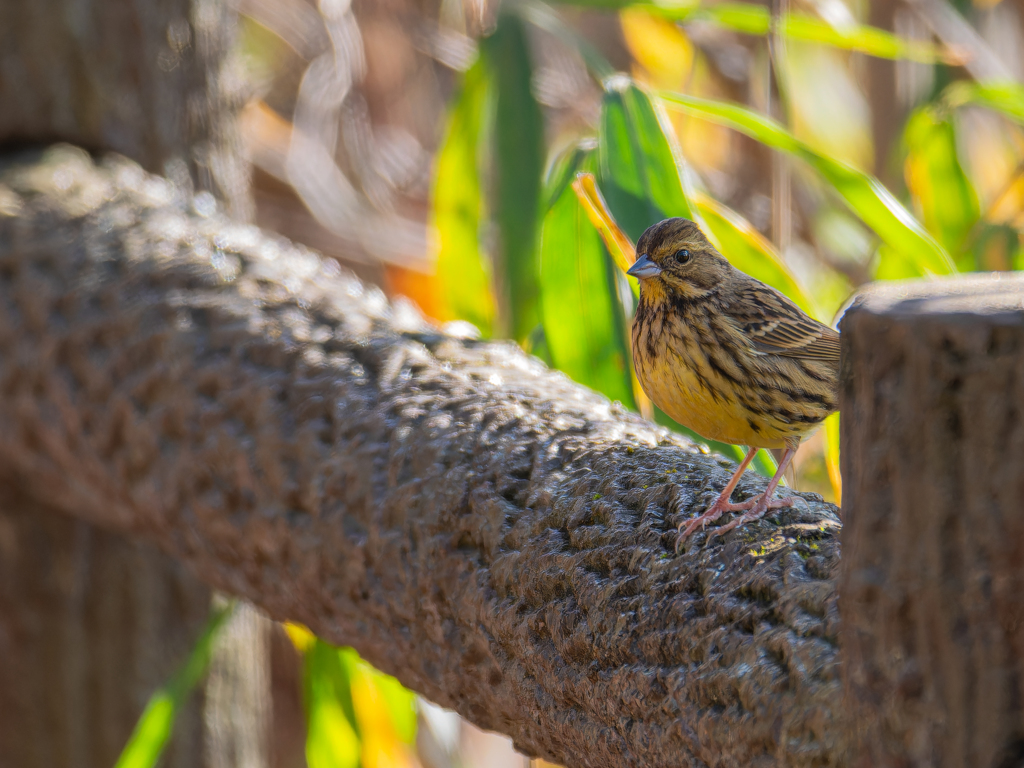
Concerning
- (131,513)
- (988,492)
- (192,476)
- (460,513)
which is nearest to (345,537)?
(460,513)

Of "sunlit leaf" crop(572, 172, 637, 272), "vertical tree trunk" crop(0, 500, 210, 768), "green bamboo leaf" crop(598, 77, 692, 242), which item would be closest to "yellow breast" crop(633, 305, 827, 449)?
"sunlit leaf" crop(572, 172, 637, 272)

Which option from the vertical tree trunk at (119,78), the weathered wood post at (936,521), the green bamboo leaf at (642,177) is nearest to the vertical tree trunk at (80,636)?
the vertical tree trunk at (119,78)

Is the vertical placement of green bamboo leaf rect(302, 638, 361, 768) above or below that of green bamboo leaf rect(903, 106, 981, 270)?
below

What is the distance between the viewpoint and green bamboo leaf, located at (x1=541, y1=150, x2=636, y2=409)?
1.37 metres

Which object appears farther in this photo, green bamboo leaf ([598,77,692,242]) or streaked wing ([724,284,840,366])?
Result: green bamboo leaf ([598,77,692,242])

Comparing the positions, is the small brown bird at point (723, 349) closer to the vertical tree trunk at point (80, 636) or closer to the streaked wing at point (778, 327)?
the streaked wing at point (778, 327)

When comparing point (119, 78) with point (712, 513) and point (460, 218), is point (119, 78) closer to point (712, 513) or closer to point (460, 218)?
point (460, 218)

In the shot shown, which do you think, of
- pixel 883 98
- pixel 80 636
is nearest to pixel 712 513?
pixel 80 636

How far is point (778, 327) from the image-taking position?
1.10m

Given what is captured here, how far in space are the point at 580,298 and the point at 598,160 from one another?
0.19m

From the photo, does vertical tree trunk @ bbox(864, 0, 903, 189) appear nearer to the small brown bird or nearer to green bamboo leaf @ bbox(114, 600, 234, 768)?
the small brown bird

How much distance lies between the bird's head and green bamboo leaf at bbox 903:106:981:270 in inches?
36.1

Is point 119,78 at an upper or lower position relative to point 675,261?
lower

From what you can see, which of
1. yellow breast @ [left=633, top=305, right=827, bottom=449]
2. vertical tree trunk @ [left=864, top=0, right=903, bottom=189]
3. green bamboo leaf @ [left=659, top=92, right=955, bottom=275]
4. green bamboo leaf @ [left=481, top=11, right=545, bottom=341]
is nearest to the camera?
yellow breast @ [left=633, top=305, right=827, bottom=449]
